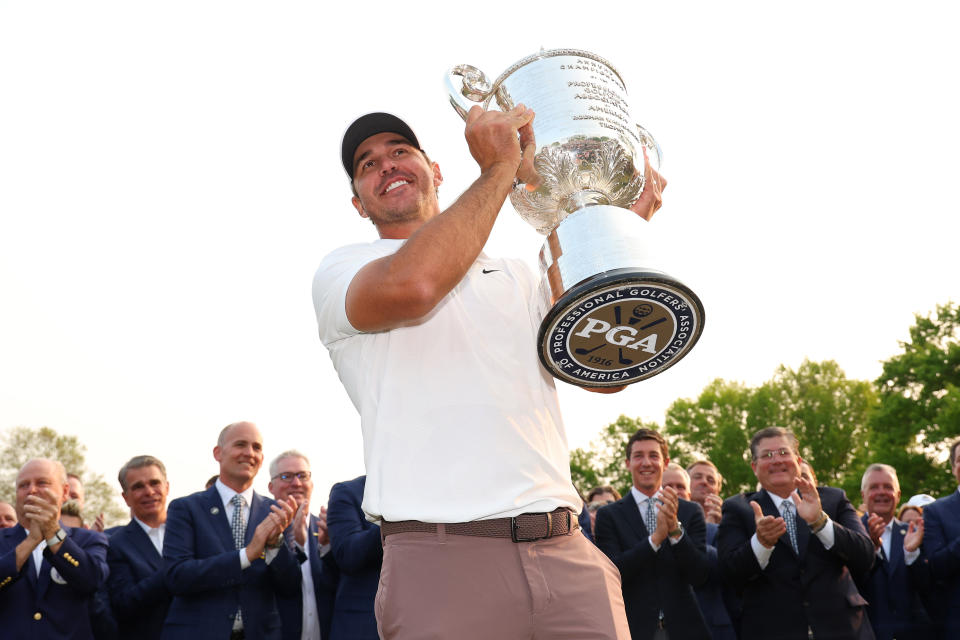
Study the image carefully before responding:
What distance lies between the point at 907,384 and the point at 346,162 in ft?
124

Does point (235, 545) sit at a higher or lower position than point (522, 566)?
higher

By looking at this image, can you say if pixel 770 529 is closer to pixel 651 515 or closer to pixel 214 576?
pixel 651 515

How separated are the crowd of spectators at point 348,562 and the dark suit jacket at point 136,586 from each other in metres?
0.01

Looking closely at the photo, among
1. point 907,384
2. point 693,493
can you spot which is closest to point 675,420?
point 907,384

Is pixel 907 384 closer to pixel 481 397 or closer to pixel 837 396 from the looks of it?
pixel 837 396

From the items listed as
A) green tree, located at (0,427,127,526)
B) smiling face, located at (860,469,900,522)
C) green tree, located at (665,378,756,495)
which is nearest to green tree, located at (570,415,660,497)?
green tree, located at (665,378,756,495)

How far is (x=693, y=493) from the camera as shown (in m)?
10.5

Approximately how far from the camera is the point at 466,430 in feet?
8.44

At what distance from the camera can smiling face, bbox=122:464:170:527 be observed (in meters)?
7.51

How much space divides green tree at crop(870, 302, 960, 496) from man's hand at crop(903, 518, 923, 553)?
27.2 meters

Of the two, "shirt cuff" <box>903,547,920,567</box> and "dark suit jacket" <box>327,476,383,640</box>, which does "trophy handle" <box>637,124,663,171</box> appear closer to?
"dark suit jacket" <box>327,476,383,640</box>

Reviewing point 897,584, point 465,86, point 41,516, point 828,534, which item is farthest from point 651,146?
point 897,584

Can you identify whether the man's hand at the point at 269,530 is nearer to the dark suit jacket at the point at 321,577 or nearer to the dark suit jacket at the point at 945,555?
the dark suit jacket at the point at 321,577

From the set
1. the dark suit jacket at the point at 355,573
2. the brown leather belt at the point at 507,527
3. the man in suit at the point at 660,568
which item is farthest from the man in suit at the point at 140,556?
the brown leather belt at the point at 507,527
